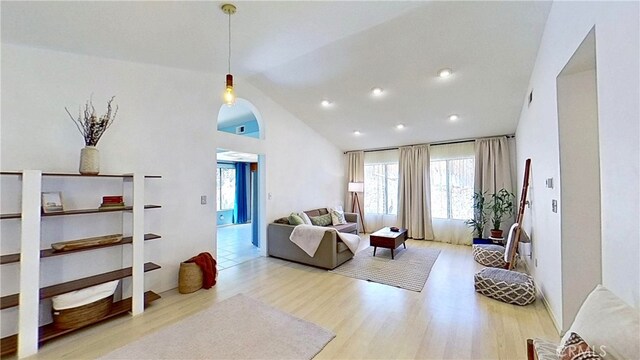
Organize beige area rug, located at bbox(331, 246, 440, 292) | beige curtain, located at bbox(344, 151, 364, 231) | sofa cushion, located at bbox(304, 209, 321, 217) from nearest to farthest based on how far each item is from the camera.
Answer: beige area rug, located at bbox(331, 246, 440, 292) < sofa cushion, located at bbox(304, 209, 321, 217) < beige curtain, located at bbox(344, 151, 364, 231)

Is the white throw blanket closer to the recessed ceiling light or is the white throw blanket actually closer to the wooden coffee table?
the wooden coffee table

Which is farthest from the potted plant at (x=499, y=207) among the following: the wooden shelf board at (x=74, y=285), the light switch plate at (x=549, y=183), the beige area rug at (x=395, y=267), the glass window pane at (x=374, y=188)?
the wooden shelf board at (x=74, y=285)

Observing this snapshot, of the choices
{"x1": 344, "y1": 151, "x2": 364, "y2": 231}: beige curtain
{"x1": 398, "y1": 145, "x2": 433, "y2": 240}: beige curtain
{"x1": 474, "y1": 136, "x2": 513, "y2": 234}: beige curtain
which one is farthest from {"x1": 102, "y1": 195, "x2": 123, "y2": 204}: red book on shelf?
{"x1": 474, "y1": 136, "x2": 513, "y2": 234}: beige curtain

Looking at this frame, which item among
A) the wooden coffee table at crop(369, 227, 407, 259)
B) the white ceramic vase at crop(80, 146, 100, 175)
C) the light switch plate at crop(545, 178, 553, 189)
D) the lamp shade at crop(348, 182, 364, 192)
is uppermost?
the white ceramic vase at crop(80, 146, 100, 175)

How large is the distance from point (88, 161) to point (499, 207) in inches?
250

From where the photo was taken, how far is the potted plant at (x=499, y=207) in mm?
4902

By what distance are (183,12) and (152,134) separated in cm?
156

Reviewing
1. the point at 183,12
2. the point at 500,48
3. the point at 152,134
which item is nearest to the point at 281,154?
the point at 152,134

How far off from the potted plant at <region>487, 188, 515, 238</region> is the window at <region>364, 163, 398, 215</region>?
2.17 m

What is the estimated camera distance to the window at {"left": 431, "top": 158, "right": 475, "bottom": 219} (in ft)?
18.7

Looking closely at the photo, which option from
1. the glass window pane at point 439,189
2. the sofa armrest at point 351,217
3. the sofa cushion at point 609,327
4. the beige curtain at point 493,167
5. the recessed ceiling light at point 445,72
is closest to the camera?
the sofa cushion at point 609,327

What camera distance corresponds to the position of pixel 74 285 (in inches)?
94.5

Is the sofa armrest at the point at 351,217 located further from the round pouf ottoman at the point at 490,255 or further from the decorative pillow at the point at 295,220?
the round pouf ottoman at the point at 490,255

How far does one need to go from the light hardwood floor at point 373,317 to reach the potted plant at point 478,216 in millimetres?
1901
